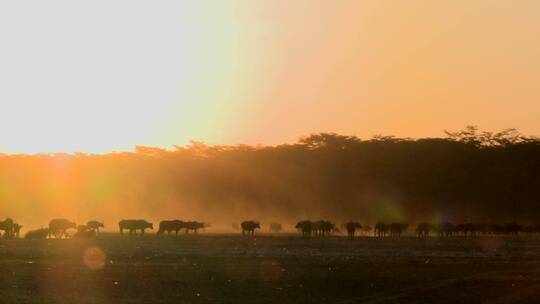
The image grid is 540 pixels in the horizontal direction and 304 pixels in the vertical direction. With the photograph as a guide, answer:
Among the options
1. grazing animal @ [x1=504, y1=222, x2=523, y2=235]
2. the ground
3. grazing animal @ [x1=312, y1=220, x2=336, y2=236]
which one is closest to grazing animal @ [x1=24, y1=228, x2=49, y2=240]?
the ground

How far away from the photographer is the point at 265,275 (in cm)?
3553

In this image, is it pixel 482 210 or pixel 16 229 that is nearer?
pixel 16 229

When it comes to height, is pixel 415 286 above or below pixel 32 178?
below

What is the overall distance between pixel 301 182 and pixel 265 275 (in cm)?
9943

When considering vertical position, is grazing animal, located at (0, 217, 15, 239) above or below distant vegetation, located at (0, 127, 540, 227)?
below

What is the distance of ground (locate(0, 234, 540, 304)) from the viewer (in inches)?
1126

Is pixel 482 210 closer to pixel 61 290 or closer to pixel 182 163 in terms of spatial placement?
pixel 182 163

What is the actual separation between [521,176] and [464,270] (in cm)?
8418

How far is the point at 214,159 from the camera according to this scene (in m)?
152

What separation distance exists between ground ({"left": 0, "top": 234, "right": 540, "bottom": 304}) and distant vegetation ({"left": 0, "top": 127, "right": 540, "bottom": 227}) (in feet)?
223

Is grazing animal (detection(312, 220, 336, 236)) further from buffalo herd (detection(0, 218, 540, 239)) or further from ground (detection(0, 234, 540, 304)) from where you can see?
ground (detection(0, 234, 540, 304))

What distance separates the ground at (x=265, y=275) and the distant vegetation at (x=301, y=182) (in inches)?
2670

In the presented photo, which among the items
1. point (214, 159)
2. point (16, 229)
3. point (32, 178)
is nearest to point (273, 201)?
point (214, 159)

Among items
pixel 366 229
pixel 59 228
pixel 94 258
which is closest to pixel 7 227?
pixel 59 228
